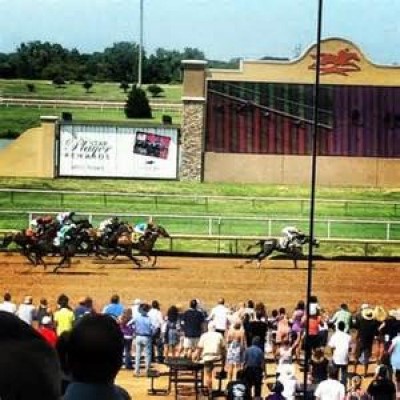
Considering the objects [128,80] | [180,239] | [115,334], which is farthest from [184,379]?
[128,80]

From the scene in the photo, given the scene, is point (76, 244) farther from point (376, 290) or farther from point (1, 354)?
point (1, 354)

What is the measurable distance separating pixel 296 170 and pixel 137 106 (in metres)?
4.14

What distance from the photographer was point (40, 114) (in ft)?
97.5

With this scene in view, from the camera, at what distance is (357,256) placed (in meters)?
24.2

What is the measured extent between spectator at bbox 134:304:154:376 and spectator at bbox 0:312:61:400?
36.2ft

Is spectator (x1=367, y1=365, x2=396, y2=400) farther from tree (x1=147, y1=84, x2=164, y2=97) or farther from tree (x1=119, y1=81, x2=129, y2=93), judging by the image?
tree (x1=119, y1=81, x2=129, y2=93)

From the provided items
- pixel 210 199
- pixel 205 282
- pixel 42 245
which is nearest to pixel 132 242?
pixel 205 282

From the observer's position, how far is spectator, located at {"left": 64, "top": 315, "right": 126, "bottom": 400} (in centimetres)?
149

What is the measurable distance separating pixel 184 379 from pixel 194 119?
655 inches

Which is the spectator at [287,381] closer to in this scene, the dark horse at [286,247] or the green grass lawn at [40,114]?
the dark horse at [286,247]

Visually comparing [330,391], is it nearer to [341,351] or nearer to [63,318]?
[341,351]

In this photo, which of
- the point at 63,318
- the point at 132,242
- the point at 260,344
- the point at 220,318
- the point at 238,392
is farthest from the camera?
the point at 132,242

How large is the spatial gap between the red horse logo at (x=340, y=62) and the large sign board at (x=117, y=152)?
12.4 ft

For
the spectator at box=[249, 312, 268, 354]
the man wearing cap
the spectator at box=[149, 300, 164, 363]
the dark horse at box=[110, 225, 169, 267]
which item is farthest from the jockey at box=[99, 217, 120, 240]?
the spectator at box=[249, 312, 268, 354]
